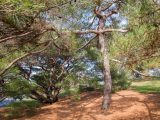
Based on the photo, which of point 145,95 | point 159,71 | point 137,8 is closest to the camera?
point 137,8

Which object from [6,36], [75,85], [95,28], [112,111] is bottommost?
[112,111]

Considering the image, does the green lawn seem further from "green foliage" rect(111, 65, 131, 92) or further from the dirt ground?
the dirt ground

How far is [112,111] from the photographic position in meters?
13.1

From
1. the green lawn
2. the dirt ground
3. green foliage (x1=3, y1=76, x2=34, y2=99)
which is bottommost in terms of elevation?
the dirt ground

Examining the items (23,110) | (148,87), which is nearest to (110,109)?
(23,110)

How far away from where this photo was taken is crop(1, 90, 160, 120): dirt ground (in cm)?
1238

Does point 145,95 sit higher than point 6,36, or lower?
lower

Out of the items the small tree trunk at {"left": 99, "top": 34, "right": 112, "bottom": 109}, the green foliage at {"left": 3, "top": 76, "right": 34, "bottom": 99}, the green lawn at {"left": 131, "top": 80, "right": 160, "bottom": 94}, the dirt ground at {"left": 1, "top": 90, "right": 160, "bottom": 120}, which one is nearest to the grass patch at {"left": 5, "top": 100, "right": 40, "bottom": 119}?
the dirt ground at {"left": 1, "top": 90, "right": 160, "bottom": 120}

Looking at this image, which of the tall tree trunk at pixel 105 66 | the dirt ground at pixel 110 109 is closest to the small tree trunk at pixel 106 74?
the tall tree trunk at pixel 105 66

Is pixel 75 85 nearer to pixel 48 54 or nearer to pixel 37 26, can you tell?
pixel 48 54

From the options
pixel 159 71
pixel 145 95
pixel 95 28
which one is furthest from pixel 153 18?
pixel 145 95

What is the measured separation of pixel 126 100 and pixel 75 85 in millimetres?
1963

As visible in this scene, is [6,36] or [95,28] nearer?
[6,36]

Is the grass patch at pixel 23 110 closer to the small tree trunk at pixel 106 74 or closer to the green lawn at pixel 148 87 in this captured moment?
the small tree trunk at pixel 106 74
